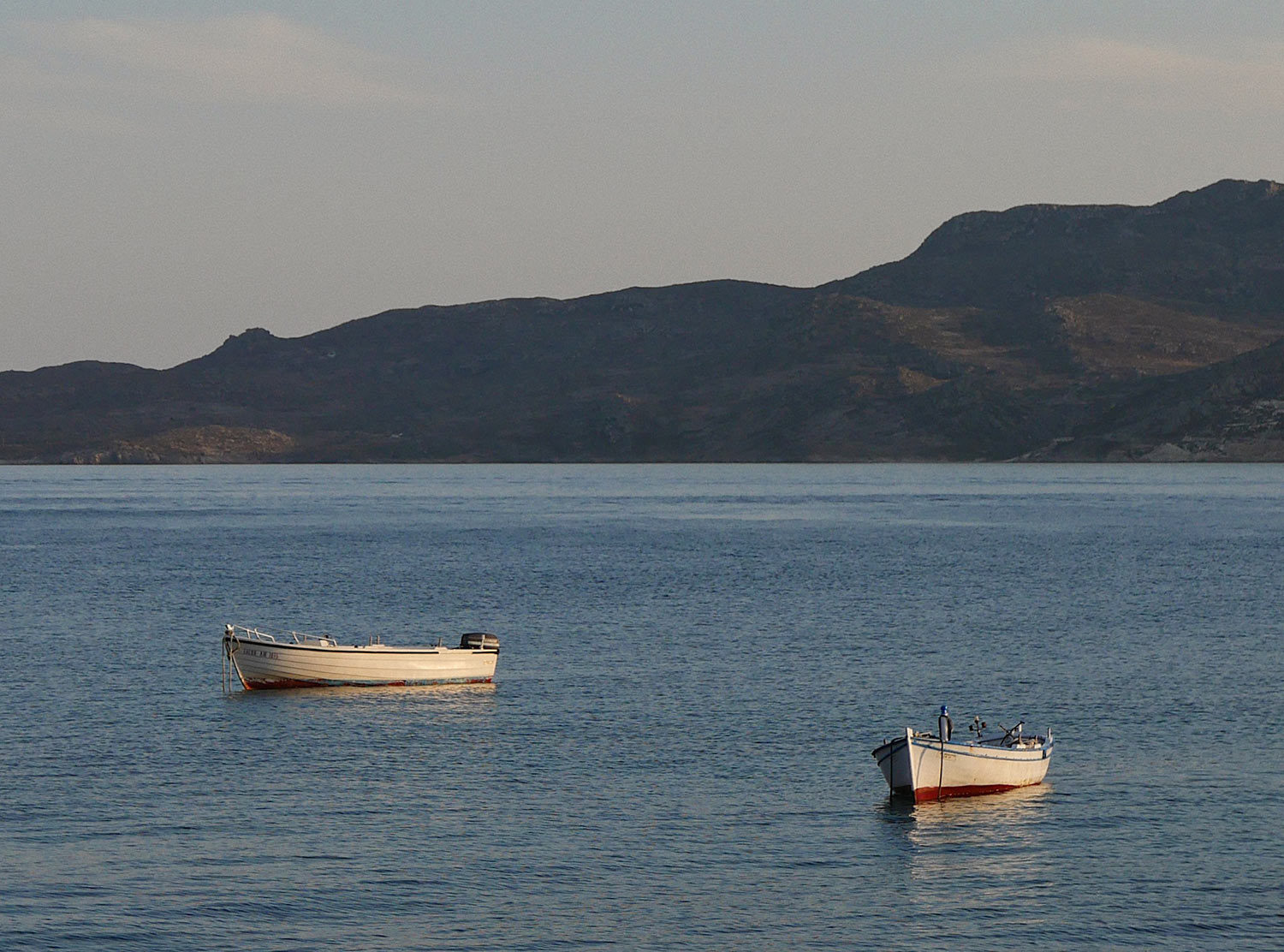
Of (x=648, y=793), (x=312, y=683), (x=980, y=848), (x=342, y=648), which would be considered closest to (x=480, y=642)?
(x=342, y=648)

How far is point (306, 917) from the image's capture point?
46719mm

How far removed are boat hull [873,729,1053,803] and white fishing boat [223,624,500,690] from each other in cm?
3295

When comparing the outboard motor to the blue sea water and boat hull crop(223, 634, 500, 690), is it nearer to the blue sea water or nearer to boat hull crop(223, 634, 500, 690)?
boat hull crop(223, 634, 500, 690)

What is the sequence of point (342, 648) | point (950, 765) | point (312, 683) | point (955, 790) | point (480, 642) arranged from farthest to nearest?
point (480, 642) → point (312, 683) → point (342, 648) → point (955, 790) → point (950, 765)

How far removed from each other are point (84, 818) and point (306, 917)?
14282mm

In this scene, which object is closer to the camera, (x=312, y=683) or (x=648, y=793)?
(x=648, y=793)

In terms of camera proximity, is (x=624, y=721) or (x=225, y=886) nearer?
(x=225, y=886)

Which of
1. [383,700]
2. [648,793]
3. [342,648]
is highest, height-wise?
[342,648]

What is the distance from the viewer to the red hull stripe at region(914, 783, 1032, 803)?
2376 inches

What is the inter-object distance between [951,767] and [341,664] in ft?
126

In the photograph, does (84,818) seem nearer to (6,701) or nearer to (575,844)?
(575,844)

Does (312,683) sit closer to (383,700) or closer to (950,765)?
(383,700)

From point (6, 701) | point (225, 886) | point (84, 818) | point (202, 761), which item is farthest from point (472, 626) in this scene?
point (225, 886)

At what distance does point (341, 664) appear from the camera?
8769 cm
